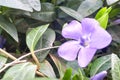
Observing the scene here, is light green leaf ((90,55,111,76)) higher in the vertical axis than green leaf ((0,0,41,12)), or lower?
lower

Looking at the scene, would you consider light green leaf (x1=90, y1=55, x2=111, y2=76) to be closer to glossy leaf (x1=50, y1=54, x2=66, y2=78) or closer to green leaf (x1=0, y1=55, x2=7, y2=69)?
glossy leaf (x1=50, y1=54, x2=66, y2=78)

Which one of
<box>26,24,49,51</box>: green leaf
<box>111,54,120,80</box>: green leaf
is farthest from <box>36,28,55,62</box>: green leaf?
<box>111,54,120,80</box>: green leaf

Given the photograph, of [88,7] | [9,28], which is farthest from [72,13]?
[9,28]

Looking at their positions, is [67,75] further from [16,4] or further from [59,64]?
[16,4]

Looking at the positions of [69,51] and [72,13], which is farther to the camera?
[72,13]

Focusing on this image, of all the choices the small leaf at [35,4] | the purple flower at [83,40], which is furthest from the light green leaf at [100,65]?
the small leaf at [35,4]

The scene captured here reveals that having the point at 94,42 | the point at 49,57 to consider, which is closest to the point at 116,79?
the point at 94,42

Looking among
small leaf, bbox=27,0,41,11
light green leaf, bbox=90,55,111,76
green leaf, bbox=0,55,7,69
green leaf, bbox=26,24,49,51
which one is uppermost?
small leaf, bbox=27,0,41,11
